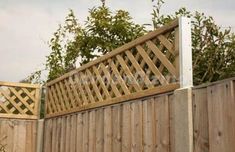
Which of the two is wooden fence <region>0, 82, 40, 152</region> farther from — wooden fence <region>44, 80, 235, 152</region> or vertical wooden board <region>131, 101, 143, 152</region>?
vertical wooden board <region>131, 101, 143, 152</region>

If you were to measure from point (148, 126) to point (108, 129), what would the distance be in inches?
26.4

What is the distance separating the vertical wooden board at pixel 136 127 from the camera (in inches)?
116

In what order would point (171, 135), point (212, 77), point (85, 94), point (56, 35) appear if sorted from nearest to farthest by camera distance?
point (171, 135) < point (85, 94) < point (212, 77) < point (56, 35)

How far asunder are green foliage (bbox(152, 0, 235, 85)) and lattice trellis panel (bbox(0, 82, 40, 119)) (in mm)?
2221

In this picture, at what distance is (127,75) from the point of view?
3.33m

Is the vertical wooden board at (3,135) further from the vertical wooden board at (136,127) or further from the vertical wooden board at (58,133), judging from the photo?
the vertical wooden board at (136,127)

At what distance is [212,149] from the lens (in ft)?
7.16

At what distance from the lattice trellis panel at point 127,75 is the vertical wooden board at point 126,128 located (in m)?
0.10

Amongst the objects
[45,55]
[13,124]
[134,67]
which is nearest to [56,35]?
[45,55]

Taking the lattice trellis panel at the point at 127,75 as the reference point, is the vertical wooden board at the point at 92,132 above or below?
below

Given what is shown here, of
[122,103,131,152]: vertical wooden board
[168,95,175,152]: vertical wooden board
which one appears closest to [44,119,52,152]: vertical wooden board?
[122,103,131,152]: vertical wooden board

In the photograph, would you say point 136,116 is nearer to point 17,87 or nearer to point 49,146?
point 49,146

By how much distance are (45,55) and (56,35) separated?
0.41 m

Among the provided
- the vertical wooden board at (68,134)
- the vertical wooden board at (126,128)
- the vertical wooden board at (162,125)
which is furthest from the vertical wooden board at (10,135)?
the vertical wooden board at (162,125)
